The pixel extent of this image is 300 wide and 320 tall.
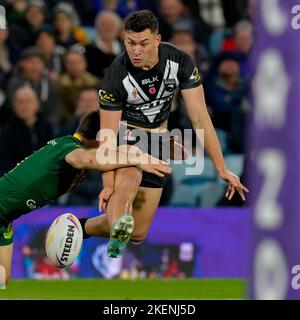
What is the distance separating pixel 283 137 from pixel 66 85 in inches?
367

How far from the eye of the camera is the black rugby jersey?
7.59 m

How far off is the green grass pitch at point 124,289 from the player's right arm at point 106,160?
168 centimetres

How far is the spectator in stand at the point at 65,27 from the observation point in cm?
1341

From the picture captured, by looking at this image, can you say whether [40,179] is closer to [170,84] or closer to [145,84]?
[145,84]

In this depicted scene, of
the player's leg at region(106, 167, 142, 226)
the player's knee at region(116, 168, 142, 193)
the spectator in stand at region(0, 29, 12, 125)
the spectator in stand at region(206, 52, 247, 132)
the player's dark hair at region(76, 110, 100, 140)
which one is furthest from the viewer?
the spectator in stand at region(206, 52, 247, 132)

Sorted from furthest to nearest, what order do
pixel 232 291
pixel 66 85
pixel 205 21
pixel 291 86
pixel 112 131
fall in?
pixel 205 21, pixel 66 85, pixel 232 291, pixel 112 131, pixel 291 86


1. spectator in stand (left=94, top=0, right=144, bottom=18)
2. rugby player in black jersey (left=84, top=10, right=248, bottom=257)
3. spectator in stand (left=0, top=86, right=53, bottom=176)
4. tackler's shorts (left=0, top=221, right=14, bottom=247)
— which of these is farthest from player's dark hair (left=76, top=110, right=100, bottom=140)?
spectator in stand (left=94, top=0, right=144, bottom=18)

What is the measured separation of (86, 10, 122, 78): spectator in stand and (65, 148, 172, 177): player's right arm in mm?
5955

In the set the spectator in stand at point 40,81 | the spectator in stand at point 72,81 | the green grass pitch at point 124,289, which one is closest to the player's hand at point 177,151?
the green grass pitch at point 124,289

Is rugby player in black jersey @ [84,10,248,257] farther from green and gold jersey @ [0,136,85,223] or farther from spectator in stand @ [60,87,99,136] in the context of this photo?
spectator in stand @ [60,87,99,136]

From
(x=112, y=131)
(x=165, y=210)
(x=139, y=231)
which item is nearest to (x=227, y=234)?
(x=165, y=210)

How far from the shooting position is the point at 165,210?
1111 centimetres

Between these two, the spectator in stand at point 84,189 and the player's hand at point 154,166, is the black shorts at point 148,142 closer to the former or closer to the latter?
the player's hand at point 154,166

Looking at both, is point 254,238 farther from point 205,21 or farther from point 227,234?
point 205,21
